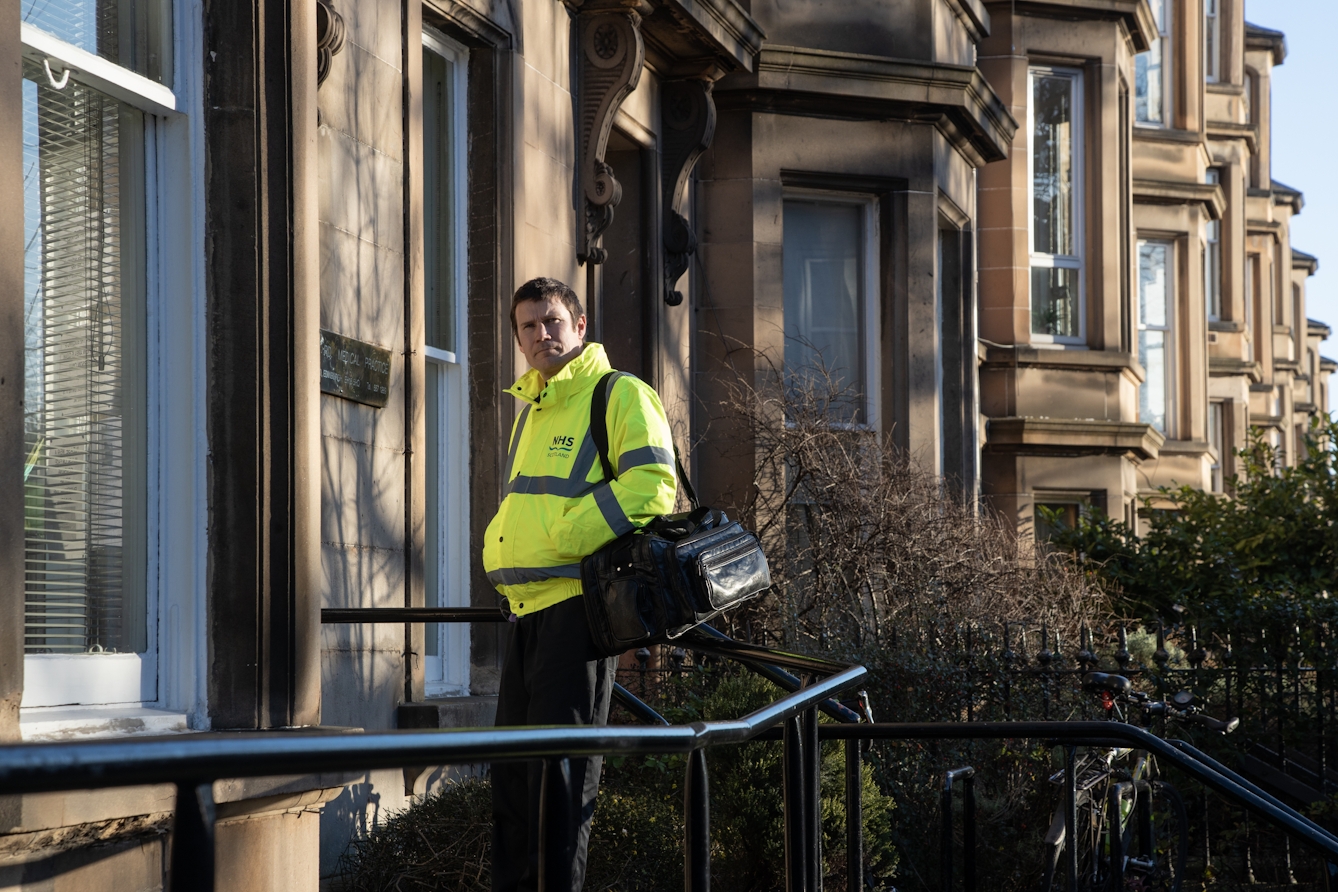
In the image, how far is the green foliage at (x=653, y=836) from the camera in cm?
570

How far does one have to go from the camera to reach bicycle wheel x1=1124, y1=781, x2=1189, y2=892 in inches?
263

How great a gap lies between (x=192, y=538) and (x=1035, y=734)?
2.16 metres

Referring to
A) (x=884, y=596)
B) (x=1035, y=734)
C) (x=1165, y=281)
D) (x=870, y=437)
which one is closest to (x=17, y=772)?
(x=1035, y=734)

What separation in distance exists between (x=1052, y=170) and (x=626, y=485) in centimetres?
1309

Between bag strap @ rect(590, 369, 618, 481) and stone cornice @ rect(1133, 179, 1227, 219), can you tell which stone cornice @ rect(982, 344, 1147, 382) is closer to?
stone cornice @ rect(1133, 179, 1227, 219)

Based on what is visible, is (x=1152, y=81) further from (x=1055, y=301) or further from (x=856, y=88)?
(x=856, y=88)

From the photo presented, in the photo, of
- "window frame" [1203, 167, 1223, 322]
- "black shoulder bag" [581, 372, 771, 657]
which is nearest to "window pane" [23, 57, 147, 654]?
"black shoulder bag" [581, 372, 771, 657]

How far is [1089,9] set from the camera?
1606cm

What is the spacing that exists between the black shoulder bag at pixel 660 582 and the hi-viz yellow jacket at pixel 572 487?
0.08m

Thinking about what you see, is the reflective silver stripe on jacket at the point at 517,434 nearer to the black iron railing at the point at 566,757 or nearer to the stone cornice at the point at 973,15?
the black iron railing at the point at 566,757

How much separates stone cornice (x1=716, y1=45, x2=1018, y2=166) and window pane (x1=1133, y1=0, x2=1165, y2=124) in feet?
28.7

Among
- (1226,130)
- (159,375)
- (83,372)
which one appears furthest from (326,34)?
(1226,130)

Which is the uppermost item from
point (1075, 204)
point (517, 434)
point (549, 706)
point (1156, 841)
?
point (1075, 204)

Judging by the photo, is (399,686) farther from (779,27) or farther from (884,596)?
(779,27)
